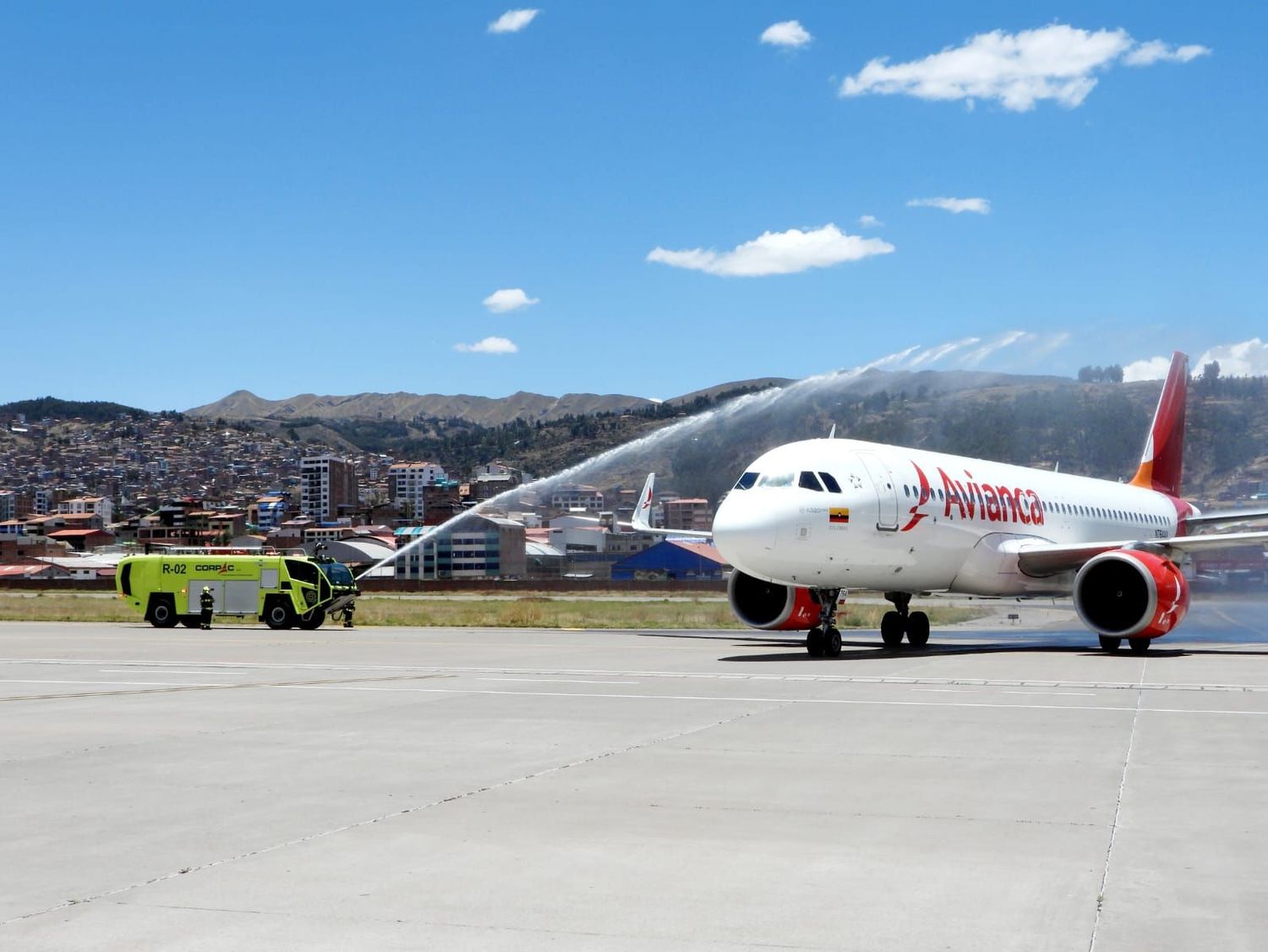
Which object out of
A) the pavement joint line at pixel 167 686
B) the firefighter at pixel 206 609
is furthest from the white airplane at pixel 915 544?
the firefighter at pixel 206 609

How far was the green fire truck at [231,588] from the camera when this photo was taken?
139 ft

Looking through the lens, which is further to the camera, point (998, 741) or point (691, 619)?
point (691, 619)

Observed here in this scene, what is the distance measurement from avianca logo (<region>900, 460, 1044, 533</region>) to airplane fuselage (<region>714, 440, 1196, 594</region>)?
4 centimetres

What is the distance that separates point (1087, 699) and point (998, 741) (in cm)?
494

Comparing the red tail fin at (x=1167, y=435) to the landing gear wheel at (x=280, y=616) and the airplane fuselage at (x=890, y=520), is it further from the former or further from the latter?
the landing gear wheel at (x=280, y=616)

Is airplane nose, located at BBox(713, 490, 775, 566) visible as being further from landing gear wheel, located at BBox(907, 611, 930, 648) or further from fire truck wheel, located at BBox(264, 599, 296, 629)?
fire truck wheel, located at BBox(264, 599, 296, 629)

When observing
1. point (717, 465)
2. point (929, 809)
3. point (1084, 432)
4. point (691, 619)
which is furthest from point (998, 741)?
point (1084, 432)

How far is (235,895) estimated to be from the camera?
6.57m

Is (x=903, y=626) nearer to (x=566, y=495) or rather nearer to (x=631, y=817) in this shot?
(x=631, y=817)

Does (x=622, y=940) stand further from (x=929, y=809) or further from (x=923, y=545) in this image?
(x=923, y=545)

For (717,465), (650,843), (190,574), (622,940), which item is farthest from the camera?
(717,465)

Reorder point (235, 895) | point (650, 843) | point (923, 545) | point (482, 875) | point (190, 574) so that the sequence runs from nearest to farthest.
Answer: point (235, 895), point (482, 875), point (650, 843), point (923, 545), point (190, 574)

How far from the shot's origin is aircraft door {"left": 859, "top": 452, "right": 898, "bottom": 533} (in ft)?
89.0

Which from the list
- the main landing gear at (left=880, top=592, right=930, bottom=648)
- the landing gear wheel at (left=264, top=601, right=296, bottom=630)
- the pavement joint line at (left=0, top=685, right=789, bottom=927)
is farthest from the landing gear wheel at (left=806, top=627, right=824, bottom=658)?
the landing gear wheel at (left=264, top=601, right=296, bottom=630)
